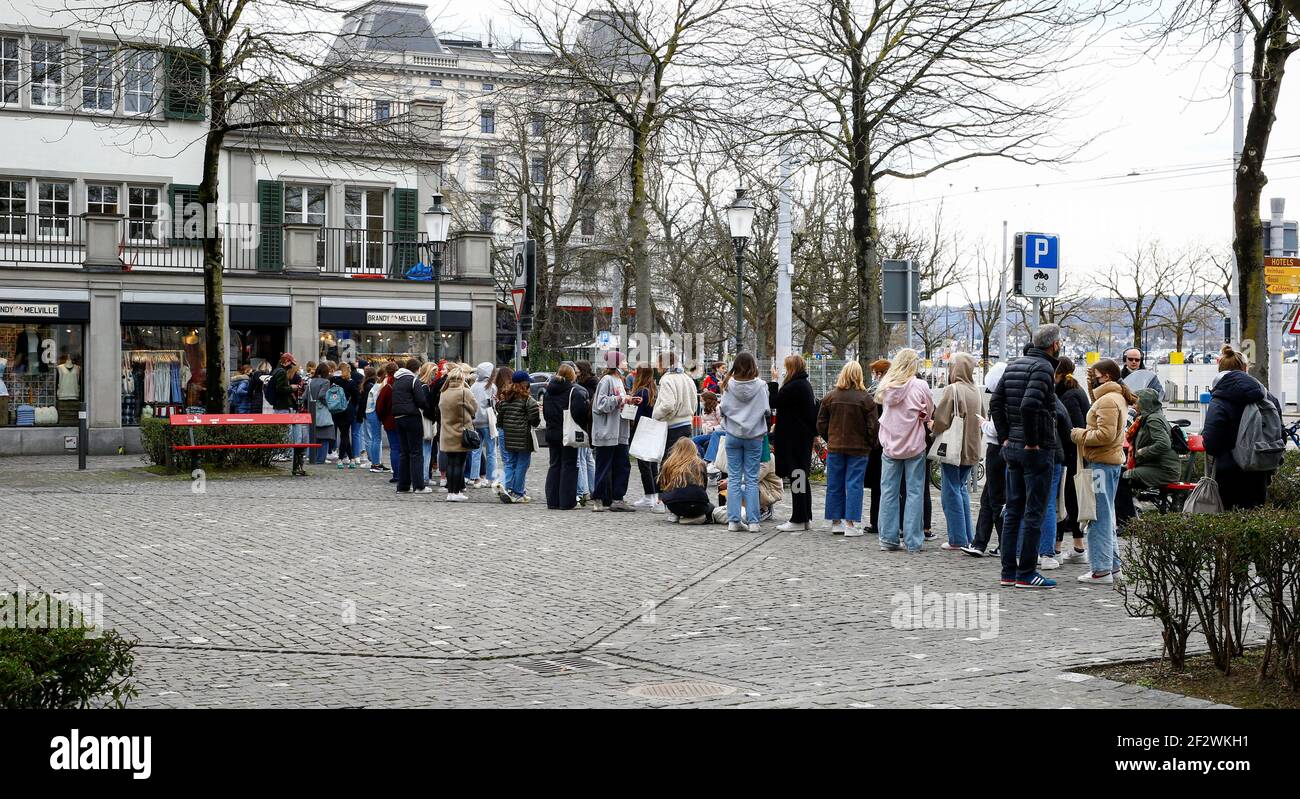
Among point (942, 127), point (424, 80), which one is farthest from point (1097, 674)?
point (424, 80)

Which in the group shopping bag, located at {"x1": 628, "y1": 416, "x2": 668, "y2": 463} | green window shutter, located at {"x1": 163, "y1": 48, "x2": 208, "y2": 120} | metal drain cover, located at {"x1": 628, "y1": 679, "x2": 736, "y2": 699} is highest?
green window shutter, located at {"x1": 163, "y1": 48, "x2": 208, "y2": 120}

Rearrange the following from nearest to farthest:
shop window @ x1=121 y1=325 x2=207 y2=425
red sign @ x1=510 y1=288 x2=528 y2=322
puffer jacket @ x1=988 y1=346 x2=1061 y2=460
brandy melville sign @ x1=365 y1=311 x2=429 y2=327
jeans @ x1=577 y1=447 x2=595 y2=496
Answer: puffer jacket @ x1=988 y1=346 x2=1061 y2=460, jeans @ x1=577 y1=447 x2=595 y2=496, red sign @ x1=510 y1=288 x2=528 y2=322, shop window @ x1=121 y1=325 x2=207 y2=425, brandy melville sign @ x1=365 y1=311 x2=429 y2=327

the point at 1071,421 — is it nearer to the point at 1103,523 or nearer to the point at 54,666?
the point at 1103,523

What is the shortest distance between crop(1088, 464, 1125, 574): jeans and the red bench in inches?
530

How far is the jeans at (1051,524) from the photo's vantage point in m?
12.2

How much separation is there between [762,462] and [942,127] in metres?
9.20

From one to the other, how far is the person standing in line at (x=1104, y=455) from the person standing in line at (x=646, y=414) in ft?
21.4

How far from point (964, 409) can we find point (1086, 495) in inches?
77.6

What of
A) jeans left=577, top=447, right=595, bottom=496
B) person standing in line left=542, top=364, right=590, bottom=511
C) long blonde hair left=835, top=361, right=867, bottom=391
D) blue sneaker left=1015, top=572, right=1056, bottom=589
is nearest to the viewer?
blue sneaker left=1015, top=572, right=1056, bottom=589

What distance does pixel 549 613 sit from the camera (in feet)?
33.0

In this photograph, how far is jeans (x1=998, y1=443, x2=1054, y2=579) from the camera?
36.7 feet

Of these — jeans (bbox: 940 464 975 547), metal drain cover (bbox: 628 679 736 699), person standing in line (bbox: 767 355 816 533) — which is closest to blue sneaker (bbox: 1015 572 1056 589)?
jeans (bbox: 940 464 975 547)

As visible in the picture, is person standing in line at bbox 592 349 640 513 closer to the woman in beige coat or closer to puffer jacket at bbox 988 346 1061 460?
the woman in beige coat
